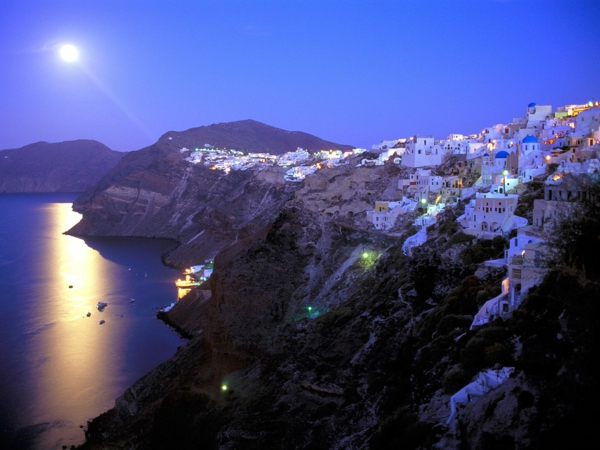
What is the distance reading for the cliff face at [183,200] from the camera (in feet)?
209

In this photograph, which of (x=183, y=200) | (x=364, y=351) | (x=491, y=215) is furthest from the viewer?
(x=183, y=200)

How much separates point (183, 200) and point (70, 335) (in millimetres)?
56182

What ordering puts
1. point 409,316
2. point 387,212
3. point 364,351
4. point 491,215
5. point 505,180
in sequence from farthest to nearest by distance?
point 387,212, point 505,180, point 491,215, point 364,351, point 409,316

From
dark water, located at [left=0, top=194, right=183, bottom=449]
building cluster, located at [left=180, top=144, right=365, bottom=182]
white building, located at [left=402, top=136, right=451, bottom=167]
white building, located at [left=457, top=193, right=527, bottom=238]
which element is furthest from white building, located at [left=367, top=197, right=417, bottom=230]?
building cluster, located at [left=180, top=144, right=365, bottom=182]

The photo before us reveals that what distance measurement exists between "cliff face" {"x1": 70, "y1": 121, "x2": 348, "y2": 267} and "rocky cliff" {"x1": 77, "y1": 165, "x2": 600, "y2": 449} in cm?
2183

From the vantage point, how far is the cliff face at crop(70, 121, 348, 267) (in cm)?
6366

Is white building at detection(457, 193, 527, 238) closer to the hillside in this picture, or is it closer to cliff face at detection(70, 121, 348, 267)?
cliff face at detection(70, 121, 348, 267)

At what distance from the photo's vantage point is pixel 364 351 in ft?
60.5

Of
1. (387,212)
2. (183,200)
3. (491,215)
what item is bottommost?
(183,200)

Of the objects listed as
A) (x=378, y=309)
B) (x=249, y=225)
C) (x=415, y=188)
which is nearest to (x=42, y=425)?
(x=378, y=309)

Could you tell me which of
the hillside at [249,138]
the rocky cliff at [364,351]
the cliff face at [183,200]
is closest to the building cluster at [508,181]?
the rocky cliff at [364,351]

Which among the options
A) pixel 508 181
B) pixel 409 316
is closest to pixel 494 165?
pixel 508 181

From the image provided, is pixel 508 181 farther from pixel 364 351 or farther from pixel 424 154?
pixel 424 154

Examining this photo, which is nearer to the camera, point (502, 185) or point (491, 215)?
point (491, 215)
